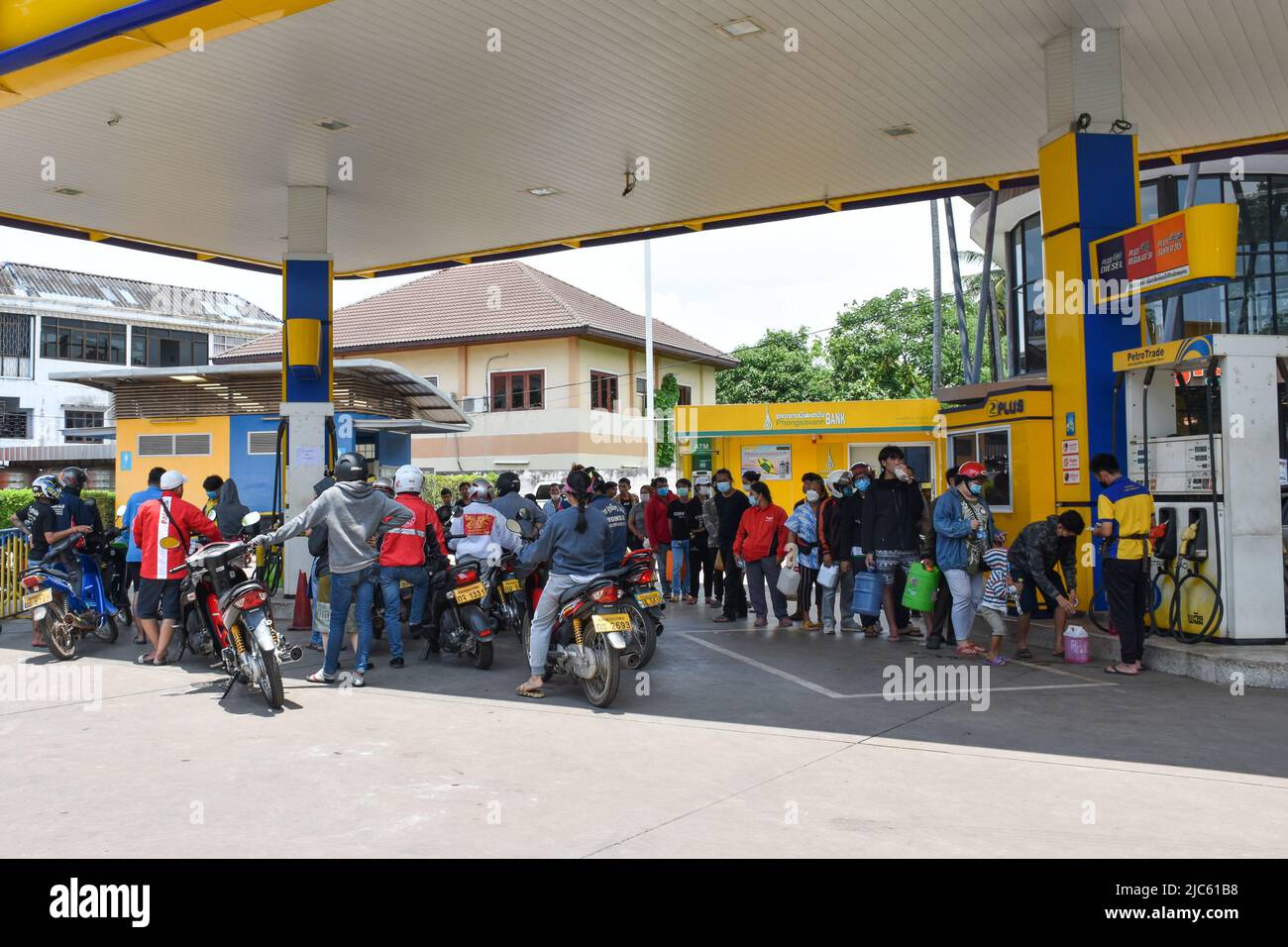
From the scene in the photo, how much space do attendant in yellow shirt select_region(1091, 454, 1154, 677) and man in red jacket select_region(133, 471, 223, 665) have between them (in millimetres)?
7341

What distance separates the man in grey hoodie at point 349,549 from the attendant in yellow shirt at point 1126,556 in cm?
572

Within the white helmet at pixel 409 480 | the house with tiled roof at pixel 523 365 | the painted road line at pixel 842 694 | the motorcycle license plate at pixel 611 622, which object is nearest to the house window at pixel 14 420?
the house with tiled roof at pixel 523 365

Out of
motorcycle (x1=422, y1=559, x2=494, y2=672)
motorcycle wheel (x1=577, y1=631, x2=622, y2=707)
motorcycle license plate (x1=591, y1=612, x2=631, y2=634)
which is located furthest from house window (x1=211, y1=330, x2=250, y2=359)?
motorcycle license plate (x1=591, y1=612, x2=631, y2=634)

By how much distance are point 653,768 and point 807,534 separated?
616 cm

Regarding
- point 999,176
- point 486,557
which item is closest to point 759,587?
point 486,557

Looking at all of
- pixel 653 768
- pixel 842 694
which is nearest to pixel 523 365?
pixel 842 694

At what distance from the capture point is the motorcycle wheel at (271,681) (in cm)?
723

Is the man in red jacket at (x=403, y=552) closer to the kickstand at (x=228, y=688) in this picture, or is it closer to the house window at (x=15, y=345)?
the kickstand at (x=228, y=688)

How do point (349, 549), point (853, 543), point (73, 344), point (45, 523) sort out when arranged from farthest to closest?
point (73, 344) → point (853, 543) → point (45, 523) → point (349, 549)

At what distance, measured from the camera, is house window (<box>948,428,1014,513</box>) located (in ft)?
36.2

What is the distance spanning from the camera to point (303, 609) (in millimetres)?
11586

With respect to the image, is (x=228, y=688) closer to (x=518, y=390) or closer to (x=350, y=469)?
(x=350, y=469)
